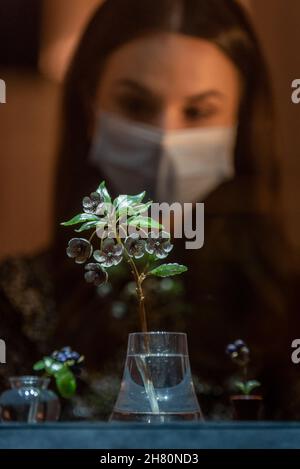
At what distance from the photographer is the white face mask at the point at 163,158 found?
3.15m

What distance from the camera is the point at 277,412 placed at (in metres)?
2.98

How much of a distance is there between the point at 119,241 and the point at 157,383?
18cm

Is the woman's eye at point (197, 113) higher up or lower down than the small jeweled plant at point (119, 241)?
higher up

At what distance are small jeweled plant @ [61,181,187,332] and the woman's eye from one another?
2231 mm

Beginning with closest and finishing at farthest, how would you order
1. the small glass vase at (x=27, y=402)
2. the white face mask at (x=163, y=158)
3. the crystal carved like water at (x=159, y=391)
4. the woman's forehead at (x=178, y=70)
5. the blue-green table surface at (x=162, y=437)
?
the blue-green table surface at (x=162, y=437)
the crystal carved like water at (x=159, y=391)
the small glass vase at (x=27, y=402)
the white face mask at (x=163, y=158)
the woman's forehead at (x=178, y=70)

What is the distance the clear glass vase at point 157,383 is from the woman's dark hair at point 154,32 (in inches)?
87.5

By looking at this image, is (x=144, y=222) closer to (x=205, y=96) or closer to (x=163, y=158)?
(x=163, y=158)

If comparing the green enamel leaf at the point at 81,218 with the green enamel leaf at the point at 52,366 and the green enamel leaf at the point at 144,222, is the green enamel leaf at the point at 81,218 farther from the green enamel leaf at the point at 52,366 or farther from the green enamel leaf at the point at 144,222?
the green enamel leaf at the point at 52,366

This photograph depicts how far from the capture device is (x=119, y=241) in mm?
978

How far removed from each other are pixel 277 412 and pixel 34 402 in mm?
2027

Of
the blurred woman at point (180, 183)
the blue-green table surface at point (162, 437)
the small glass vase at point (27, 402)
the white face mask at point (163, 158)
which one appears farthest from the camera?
the white face mask at point (163, 158)

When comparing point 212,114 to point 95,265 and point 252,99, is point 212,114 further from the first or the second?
point 95,265

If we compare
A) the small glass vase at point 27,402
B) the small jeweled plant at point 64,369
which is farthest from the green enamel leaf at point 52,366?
the small glass vase at point 27,402
